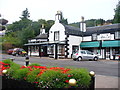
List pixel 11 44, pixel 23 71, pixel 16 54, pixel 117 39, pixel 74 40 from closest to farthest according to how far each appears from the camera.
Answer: pixel 23 71 < pixel 117 39 < pixel 74 40 < pixel 16 54 < pixel 11 44

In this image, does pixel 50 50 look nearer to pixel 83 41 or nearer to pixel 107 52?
pixel 83 41

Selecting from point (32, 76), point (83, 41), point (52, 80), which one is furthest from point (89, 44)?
point (52, 80)

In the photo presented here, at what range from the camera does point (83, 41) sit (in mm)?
27453

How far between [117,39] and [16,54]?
1917cm

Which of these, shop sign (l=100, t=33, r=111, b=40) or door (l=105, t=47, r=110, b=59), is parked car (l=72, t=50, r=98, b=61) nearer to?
door (l=105, t=47, r=110, b=59)

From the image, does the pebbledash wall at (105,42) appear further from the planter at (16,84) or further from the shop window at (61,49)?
the planter at (16,84)

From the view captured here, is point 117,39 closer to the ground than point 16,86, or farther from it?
farther from it

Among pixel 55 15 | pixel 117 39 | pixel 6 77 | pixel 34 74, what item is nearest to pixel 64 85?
pixel 34 74

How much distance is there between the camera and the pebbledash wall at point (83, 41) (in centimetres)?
2327

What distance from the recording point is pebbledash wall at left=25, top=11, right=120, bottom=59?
23266 millimetres

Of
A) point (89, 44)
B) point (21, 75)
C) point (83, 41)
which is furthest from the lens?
point (83, 41)

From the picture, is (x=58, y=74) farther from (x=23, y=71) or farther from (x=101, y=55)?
(x=101, y=55)

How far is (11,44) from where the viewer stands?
39.4m

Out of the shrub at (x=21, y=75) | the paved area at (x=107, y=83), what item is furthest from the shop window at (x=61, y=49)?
the shrub at (x=21, y=75)
